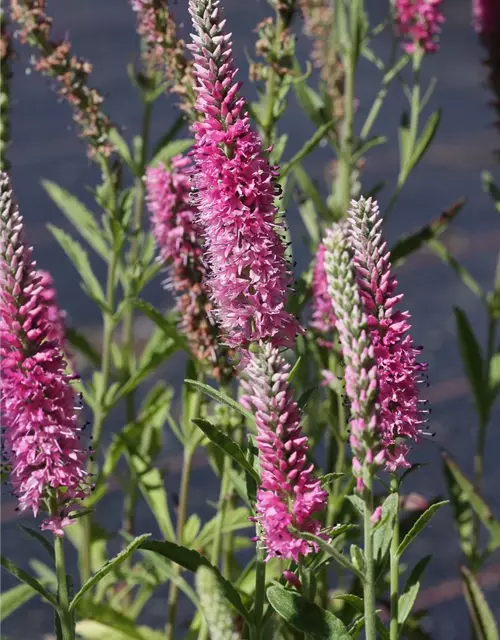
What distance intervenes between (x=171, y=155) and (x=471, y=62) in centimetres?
619

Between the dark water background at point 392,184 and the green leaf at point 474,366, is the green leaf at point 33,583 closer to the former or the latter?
the dark water background at point 392,184

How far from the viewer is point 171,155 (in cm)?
201

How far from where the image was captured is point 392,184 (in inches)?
218

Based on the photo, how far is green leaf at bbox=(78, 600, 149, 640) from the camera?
6.17ft

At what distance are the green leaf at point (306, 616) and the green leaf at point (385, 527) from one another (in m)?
0.11

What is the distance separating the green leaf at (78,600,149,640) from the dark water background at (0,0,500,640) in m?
0.80

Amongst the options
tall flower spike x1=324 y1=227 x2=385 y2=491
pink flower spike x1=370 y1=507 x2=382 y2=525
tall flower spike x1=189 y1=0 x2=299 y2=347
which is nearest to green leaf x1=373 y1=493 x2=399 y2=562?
pink flower spike x1=370 y1=507 x2=382 y2=525

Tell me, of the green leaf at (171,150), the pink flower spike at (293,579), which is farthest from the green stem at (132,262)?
the pink flower spike at (293,579)

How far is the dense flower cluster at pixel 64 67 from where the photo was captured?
196 centimetres

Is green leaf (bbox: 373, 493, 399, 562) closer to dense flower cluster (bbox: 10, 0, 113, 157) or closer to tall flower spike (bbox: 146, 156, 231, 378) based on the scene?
tall flower spike (bbox: 146, 156, 231, 378)

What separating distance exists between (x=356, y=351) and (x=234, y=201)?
10.9 inches

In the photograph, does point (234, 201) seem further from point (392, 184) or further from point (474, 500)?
point (392, 184)

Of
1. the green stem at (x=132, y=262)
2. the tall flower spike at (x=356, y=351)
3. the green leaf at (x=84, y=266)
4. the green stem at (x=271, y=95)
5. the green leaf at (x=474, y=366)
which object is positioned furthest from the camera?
the green leaf at (x=474, y=366)

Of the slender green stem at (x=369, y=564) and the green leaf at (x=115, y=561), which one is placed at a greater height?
the green leaf at (x=115, y=561)
